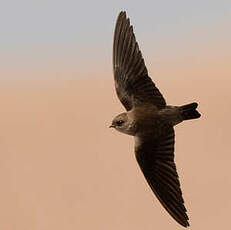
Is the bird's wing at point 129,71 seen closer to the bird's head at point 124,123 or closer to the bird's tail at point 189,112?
the bird's head at point 124,123

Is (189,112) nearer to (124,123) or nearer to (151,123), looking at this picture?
(151,123)

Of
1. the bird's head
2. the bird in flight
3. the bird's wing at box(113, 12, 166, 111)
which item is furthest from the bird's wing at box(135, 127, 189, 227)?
the bird's wing at box(113, 12, 166, 111)

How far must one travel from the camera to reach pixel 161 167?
A: 18.6 feet

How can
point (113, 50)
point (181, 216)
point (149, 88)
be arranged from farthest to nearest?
point (113, 50)
point (149, 88)
point (181, 216)

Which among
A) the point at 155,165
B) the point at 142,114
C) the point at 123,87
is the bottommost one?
the point at 155,165

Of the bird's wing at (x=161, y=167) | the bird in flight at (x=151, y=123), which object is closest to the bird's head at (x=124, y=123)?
the bird in flight at (x=151, y=123)

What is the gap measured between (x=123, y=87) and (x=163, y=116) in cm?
61

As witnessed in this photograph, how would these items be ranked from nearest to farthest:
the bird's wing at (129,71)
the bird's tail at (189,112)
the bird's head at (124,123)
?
the bird's tail at (189,112)
the bird's head at (124,123)
the bird's wing at (129,71)

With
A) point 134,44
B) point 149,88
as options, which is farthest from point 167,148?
point 134,44

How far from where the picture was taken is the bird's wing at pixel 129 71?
5.71m

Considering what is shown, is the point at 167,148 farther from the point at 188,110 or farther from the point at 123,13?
the point at 123,13

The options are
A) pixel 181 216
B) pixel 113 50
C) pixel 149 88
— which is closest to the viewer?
pixel 181 216

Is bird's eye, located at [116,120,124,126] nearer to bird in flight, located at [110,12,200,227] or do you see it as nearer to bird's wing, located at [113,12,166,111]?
bird in flight, located at [110,12,200,227]

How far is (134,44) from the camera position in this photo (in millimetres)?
5906
